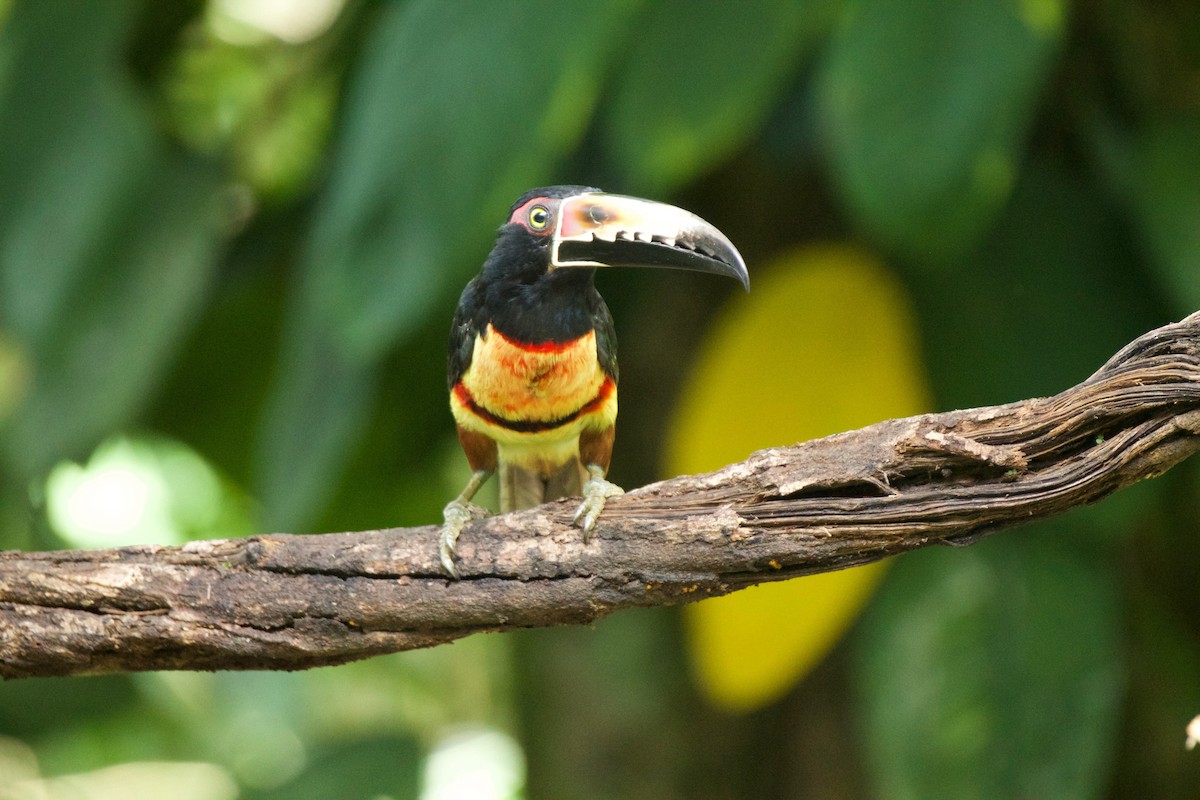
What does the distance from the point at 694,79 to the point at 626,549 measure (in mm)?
1842

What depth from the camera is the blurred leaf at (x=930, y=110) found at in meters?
3.32

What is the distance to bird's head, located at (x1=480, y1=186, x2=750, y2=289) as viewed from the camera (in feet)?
7.22

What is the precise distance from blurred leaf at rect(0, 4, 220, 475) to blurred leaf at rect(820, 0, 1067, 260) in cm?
229

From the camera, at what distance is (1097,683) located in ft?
11.8

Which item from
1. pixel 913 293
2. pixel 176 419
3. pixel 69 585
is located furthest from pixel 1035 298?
pixel 176 419

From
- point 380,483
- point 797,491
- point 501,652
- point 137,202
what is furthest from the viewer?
point 501,652

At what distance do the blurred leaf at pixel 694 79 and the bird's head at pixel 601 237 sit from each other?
115 centimetres

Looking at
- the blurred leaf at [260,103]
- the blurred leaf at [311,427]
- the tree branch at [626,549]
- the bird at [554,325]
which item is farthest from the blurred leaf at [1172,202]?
the blurred leaf at [260,103]

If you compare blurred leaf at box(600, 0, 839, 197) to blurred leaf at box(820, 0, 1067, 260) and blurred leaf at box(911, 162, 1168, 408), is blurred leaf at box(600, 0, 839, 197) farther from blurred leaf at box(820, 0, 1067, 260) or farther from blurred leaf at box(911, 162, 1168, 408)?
blurred leaf at box(911, 162, 1168, 408)

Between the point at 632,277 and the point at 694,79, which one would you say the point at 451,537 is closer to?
the point at 694,79

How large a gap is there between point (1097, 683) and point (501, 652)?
126 inches

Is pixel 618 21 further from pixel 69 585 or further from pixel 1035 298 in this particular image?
pixel 69 585

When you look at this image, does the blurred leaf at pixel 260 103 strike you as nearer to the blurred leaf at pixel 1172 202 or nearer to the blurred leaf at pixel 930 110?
the blurred leaf at pixel 930 110

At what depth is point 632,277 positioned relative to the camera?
14.3ft
